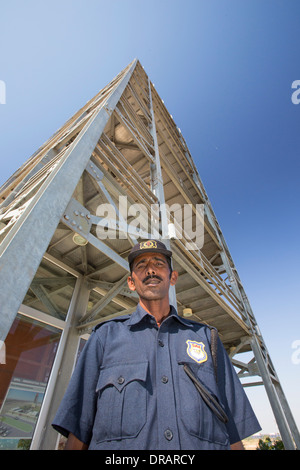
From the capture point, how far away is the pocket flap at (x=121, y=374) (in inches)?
52.2

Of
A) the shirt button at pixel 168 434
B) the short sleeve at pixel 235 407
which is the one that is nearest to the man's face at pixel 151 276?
the short sleeve at pixel 235 407

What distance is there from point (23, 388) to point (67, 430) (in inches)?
142

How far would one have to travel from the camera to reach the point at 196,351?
1563mm

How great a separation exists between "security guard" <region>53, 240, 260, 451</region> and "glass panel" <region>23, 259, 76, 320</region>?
11.8ft

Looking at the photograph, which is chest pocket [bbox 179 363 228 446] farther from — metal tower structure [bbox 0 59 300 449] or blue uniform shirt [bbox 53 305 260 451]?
metal tower structure [bbox 0 59 300 449]

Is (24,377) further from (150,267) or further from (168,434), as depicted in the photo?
(168,434)

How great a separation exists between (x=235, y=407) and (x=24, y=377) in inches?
160

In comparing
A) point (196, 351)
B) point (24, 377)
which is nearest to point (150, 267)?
point (196, 351)

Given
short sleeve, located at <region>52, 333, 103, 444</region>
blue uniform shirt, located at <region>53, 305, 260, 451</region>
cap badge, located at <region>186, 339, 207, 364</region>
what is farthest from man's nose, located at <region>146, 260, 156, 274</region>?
short sleeve, located at <region>52, 333, 103, 444</region>

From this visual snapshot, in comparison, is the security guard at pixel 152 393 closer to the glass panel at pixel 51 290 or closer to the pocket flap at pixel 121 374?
the pocket flap at pixel 121 374

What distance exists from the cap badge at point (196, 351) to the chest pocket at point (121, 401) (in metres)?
0.35

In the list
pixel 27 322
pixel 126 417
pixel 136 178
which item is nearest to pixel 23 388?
pixel 27 322

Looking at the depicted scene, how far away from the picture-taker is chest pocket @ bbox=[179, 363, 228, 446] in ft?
3.94
